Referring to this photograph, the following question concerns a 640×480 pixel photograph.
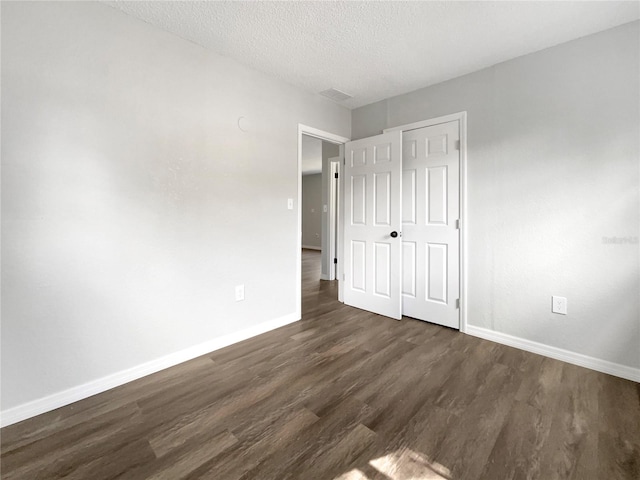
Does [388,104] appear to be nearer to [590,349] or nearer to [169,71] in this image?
[169,71]

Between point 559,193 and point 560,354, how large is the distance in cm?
128

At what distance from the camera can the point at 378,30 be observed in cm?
210

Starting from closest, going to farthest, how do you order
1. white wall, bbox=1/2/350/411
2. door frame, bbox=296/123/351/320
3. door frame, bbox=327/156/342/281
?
white wall, bbox=1/2/350/411 < door frame, bbox=296/123/351/320 < door frame, bbox=327/156/342/281

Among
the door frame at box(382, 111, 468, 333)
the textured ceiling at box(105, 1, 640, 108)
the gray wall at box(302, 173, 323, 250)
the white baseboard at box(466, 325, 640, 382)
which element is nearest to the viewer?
the textured ceiling at box(105, 1, 640, 108)

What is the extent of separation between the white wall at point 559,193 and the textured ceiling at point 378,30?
0.76ft

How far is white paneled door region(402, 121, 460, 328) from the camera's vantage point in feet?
9.27

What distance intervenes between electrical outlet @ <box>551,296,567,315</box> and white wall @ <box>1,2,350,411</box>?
8.21ft

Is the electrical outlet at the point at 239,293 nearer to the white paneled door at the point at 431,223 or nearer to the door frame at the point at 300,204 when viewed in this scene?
the door frame at the point at 300,204

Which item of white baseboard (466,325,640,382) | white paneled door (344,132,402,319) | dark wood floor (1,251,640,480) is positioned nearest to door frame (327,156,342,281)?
white paneled door (344,132,402,319)

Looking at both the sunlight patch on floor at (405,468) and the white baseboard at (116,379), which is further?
the white baseboard at (116,379)

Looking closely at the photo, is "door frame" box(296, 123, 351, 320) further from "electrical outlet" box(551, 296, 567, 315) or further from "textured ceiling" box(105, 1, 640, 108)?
"electrical outlet" box(551, 296, 567, 315)

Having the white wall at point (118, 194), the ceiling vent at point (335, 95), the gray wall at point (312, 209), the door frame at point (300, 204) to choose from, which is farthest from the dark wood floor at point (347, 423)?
the gray wall at point (312, 209)

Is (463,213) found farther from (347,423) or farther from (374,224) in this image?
(347,423)

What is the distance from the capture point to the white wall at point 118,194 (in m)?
1.61
